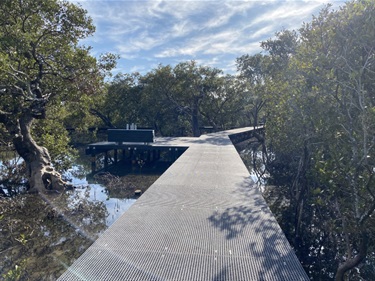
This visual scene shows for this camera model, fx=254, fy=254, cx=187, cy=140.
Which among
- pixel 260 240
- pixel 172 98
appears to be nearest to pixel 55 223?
pixel 260 240

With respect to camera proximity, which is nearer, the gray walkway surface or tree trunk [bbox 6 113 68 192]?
the gray walkway surface

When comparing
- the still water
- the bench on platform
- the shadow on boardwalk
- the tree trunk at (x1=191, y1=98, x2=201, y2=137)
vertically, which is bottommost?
the still water

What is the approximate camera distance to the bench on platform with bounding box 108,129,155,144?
46.4ft

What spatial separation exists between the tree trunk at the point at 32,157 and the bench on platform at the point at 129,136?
17.6ft

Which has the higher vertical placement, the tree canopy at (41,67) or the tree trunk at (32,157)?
the tree canopy at (41,67)

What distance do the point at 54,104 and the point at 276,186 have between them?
8977mm

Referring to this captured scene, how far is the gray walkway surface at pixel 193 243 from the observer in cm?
293

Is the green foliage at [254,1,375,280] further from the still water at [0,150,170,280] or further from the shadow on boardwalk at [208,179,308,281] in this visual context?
the still water at [0,150,170,280]

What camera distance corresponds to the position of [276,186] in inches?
407

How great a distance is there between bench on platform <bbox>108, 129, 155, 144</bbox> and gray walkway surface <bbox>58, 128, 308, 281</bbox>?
27.9 ft

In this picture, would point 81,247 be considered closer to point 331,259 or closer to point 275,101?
point 331,259

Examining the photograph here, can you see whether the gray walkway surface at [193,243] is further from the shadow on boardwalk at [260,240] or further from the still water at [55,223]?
the still water at [55,223]

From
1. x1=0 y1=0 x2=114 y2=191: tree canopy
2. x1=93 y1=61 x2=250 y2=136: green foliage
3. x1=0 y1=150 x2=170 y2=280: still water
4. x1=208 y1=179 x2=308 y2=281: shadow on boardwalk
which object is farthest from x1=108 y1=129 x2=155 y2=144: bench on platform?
x1=208 y1=179 x2=308 y2=281: shadow on boardwalk

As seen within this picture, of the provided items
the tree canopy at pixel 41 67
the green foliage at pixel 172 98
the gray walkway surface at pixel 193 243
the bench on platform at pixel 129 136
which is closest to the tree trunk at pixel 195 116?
the green foliage at pixel 172 98
